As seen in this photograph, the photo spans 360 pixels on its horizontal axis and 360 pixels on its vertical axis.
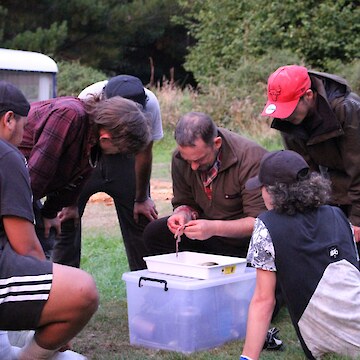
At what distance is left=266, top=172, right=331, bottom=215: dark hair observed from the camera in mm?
3740

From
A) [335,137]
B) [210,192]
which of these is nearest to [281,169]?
[335,137]

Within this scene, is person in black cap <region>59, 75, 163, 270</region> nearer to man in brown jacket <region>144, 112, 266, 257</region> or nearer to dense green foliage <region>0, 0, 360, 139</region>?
man in brown jacket <region>144, 112, 266, 257</region>

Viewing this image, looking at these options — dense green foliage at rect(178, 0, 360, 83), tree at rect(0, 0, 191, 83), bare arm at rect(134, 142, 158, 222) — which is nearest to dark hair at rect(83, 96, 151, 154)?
bare arm at rect(134, 142, 158, 222)

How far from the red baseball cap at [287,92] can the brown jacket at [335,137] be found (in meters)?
0.16

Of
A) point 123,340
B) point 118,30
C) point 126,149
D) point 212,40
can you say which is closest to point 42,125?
point 126,149

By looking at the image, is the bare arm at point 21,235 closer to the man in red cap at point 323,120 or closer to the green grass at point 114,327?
the green grass at point 114,327

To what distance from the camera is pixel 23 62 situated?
12531mm

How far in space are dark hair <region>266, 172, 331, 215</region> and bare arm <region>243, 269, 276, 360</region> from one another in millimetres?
321

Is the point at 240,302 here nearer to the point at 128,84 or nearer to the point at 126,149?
the point at 126,149

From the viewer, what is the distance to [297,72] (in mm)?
4559

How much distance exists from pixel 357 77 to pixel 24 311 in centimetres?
1286

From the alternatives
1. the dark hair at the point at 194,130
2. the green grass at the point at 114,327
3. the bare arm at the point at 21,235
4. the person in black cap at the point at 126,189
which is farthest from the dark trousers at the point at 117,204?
the bare arm at the point at 21,235

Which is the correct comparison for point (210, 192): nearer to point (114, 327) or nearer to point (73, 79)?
point (114, 327)

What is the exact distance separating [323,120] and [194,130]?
75 cm
